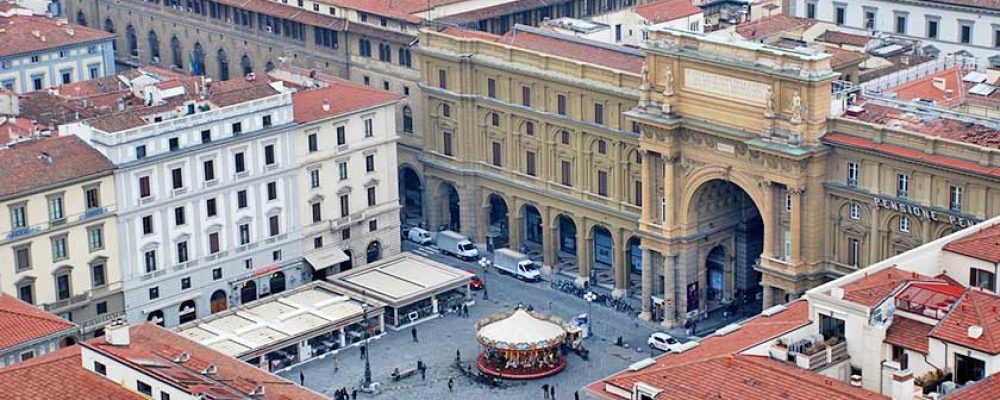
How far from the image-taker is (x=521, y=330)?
130875 mm

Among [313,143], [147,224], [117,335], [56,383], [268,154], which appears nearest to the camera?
[56,383]

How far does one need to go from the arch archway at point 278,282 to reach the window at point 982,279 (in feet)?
191

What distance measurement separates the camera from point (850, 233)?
130250 millimetres

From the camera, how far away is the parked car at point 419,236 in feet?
523

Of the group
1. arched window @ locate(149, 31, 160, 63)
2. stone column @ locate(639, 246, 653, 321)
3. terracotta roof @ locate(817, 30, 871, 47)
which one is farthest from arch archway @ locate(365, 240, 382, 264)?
arched window @ locate(149, 31, 160, 63)

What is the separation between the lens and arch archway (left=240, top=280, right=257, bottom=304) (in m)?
143

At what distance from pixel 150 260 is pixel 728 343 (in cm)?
5240

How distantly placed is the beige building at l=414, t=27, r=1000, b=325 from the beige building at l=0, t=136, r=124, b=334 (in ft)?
107

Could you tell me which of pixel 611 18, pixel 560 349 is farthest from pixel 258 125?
pixel 611 18

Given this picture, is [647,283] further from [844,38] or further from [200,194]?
[200,194]

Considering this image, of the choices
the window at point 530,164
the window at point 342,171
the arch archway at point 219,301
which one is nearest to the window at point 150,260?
the arch archway at point 219,301

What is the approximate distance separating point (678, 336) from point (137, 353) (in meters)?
47.2

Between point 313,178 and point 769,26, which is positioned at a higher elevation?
point 769,26

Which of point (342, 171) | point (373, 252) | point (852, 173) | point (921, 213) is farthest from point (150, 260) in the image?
point (921, 213)
